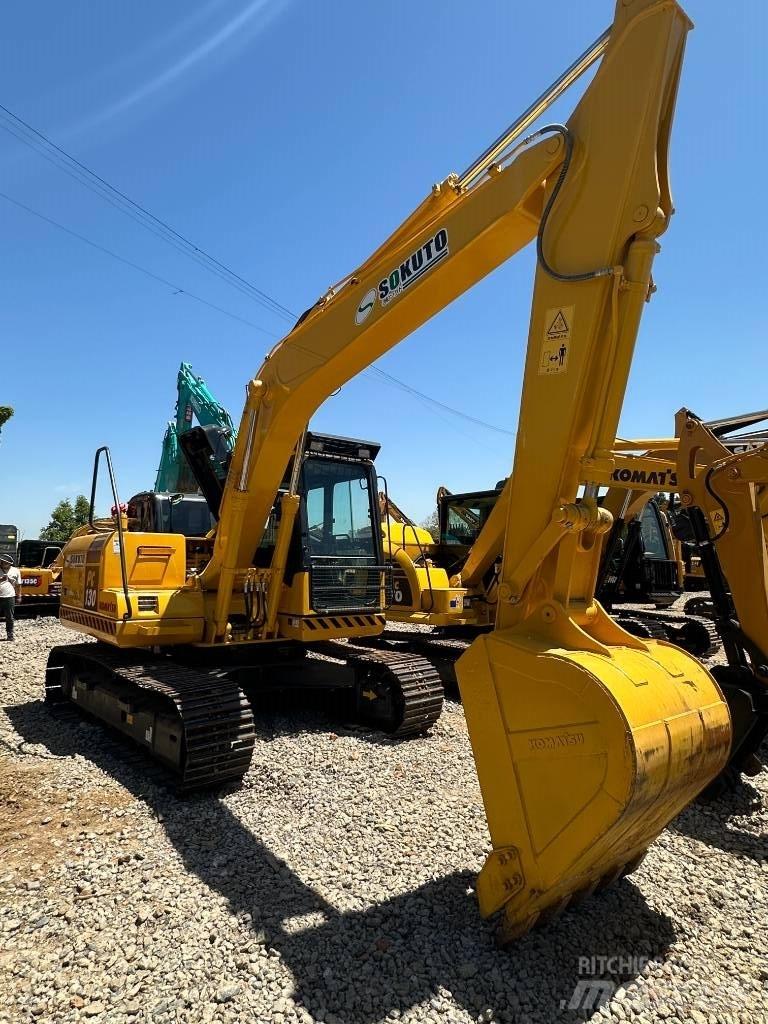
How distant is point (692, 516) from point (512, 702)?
10.7 ft

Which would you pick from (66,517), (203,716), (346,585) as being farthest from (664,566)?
(66,517)

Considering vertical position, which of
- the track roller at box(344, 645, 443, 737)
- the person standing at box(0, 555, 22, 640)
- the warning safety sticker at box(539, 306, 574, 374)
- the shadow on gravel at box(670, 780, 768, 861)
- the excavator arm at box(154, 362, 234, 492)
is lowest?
the shadow on gravel at box(670, 780, 768, 861)

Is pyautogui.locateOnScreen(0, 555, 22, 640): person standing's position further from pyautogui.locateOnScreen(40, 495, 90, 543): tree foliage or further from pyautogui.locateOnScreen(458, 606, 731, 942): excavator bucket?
pyautogui.locateOnScreen(40, 495, 90, 543): tree foliage

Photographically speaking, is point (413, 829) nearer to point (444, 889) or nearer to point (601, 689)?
point (444, 889)

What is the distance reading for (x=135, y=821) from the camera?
176 inches

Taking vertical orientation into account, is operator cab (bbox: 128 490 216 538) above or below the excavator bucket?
above

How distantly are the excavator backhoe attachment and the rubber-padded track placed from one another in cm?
241

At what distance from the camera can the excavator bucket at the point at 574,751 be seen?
8.79 ft

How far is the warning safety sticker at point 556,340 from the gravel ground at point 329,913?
2723 mm

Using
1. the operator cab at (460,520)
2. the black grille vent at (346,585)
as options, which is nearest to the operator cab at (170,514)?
the black grille vent at (346,585)

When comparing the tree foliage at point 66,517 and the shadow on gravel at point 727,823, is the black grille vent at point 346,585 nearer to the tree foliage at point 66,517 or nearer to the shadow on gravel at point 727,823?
the shadow on gravel at point 727,823

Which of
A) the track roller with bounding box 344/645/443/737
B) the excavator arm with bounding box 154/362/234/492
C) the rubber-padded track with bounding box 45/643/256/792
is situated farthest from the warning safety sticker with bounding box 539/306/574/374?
the excavator arm with bounding box 154/362/234/492

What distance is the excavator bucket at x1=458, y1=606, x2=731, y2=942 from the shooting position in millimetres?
2678

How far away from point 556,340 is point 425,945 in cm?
297
